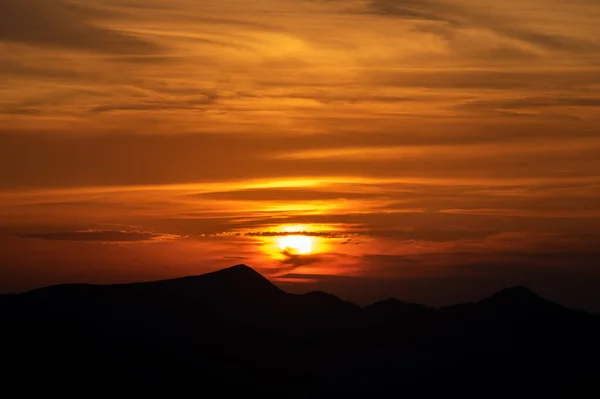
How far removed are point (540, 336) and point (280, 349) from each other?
28359 millimetres

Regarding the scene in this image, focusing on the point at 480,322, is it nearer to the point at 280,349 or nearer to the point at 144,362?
the point at 280,349

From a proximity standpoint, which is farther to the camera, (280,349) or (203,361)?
(280,349)

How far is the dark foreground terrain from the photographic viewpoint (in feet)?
351

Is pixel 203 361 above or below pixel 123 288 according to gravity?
below

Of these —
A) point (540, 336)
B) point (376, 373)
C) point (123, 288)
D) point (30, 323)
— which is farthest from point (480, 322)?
point (30, 323)

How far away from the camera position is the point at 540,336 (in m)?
122

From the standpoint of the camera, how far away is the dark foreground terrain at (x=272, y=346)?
10700 cm

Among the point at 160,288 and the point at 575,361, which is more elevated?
the point at 160,288

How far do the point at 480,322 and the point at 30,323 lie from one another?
4877 cm

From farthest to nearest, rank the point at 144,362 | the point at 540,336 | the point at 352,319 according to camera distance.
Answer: the point at 352,319
the point at 540,336
the point at 144,362

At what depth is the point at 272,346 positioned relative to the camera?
4909 inches

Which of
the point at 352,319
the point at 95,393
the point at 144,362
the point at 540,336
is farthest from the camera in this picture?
the point at 352,319

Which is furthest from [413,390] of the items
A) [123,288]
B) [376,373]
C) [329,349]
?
[123,288]

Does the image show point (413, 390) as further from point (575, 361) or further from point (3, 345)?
point (3, 345)
